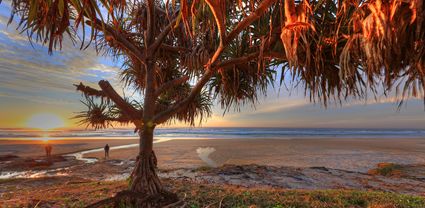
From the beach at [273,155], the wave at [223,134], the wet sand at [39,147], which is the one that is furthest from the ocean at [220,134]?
the beach at [273,155]

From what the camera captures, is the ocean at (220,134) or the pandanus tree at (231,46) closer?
the pandanus tree at (231,46)

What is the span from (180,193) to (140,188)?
41.4 inches

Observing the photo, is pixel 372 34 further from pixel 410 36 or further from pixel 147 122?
pixel 147 122

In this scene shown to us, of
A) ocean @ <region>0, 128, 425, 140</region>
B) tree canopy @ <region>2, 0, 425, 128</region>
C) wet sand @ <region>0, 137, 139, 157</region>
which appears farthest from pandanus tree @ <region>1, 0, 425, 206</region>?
ocean @ <region>0, 128, 425, 140</region>

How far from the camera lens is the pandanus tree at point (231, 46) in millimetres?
1945

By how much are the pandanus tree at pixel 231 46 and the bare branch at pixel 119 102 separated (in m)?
0.02

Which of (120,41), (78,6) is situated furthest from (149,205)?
(78,6)

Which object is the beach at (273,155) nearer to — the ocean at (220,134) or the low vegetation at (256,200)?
the low vegetation at (256,200)

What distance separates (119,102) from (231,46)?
223 cm

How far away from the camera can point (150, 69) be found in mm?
5164

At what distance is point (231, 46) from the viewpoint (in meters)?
4.70

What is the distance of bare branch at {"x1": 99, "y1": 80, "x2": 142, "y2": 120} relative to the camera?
5035 mm

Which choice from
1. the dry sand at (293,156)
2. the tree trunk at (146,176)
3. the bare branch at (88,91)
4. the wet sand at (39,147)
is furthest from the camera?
the wet sand at (39,147)

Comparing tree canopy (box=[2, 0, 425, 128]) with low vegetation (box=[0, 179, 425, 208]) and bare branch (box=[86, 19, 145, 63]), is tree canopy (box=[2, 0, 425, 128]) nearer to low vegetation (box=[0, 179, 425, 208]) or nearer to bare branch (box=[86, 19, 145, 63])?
bare branch (box=[86, 19, 145, 63])
